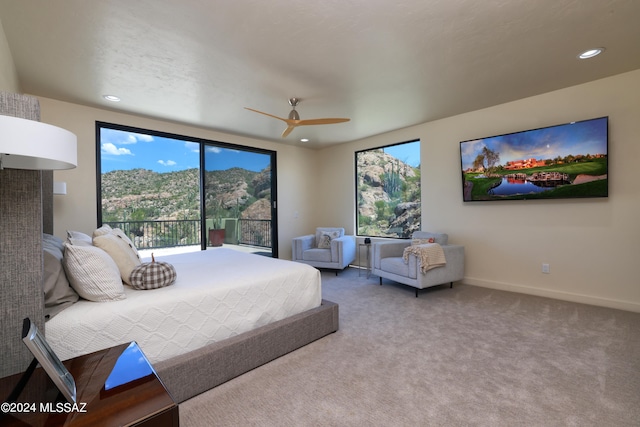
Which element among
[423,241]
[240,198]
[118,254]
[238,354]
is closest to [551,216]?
[423,241]

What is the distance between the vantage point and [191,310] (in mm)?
1823

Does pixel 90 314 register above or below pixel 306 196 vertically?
below

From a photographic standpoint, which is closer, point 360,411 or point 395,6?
point 360,411

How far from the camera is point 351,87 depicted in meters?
3.18

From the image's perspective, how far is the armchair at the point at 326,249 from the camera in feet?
16.1

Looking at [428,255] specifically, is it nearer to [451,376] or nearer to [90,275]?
[451,376]

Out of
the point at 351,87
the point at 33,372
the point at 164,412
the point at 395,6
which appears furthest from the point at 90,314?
the point at 351,87

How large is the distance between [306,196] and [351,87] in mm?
3343

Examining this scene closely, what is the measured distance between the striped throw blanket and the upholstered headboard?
3440mm

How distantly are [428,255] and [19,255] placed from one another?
364 centimetres

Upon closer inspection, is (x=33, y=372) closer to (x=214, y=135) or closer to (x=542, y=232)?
(x=214, y=135)

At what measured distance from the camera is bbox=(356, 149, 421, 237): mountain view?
4973 mm

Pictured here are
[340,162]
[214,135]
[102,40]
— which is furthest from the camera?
[340,162]

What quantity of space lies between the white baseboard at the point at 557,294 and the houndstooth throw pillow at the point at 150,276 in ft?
13.4
